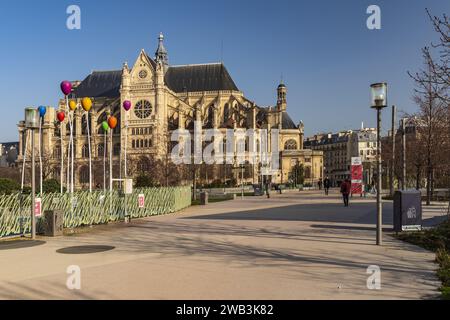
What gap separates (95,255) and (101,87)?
312 ft

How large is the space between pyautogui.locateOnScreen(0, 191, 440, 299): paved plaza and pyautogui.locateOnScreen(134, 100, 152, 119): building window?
238ft

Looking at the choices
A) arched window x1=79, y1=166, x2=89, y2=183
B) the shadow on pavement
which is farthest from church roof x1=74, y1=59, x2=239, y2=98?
the shadow on pavement

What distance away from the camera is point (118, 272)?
776cm

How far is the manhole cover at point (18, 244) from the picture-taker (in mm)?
11438

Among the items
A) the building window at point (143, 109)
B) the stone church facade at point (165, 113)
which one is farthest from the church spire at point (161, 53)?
the building window at point (143, 109)

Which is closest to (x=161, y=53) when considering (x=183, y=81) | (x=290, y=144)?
(x=183, y=81)

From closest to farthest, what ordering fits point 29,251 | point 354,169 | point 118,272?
point 118,272
point 29,251
point 354,169

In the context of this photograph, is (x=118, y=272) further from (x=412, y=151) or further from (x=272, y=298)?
(x=412, y=151)

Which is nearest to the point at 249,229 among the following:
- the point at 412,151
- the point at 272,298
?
the point at 272,298

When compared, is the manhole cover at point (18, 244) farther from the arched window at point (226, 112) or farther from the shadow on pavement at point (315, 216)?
the arched window at point (226, 112)

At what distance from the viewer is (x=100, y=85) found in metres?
99.8

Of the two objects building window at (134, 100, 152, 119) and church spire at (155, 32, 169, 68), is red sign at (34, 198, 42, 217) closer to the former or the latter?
building window at (134, 100, 152, 119)

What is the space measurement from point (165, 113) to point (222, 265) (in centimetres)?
7861

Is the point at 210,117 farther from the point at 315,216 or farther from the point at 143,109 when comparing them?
the point at 315,216
